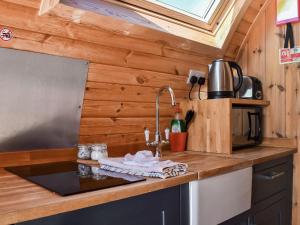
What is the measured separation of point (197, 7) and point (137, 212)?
1541mm

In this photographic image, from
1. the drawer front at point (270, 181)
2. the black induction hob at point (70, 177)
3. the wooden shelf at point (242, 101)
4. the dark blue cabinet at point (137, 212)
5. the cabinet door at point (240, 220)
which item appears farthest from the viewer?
the wooden shelf at point (242, 101)

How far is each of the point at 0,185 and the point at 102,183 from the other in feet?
1.19

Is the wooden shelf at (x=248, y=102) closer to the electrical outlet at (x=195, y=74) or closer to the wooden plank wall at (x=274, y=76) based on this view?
the wooden plank wall at (x=274, y=76)

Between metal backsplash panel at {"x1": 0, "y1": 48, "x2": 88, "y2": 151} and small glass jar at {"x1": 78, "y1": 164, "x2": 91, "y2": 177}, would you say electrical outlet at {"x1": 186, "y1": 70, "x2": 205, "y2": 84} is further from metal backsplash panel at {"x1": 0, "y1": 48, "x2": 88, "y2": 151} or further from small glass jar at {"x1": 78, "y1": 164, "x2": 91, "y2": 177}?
small glass jar at {"x1": 78, "y1": 164, "x2": 91, "y2": 177}

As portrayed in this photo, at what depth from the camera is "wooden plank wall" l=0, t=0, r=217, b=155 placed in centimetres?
127

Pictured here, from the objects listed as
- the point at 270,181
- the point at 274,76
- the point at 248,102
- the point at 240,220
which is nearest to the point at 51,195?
the point at 240,220

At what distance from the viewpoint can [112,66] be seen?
1.62 m

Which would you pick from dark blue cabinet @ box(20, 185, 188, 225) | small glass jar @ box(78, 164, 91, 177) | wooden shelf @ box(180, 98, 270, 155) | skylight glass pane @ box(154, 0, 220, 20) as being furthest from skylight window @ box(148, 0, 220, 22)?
dark blue cabinet @ box(20, 185, 188, 225)

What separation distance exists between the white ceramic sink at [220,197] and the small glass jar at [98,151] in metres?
0.54

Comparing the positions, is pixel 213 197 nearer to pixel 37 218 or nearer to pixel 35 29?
pixel 37 218

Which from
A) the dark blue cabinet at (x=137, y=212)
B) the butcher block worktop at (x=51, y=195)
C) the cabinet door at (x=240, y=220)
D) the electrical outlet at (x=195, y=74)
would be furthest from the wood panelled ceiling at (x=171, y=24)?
the cabinet door at (x=240, y=220)

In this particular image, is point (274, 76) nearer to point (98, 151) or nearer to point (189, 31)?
point (189, 31)

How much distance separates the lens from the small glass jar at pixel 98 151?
1561mm

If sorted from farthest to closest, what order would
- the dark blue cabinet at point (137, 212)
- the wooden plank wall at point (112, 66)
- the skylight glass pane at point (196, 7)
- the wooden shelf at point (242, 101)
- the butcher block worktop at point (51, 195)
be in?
1. the skylight glass pane at point (196, 7)
2. the wooden shelf at point (242, 101)
3. the wooden plank wall at point (112, 66)
4. the dark blue cabinet at point (137, 212)
5. the butcher block worktop at point (51, 195)
